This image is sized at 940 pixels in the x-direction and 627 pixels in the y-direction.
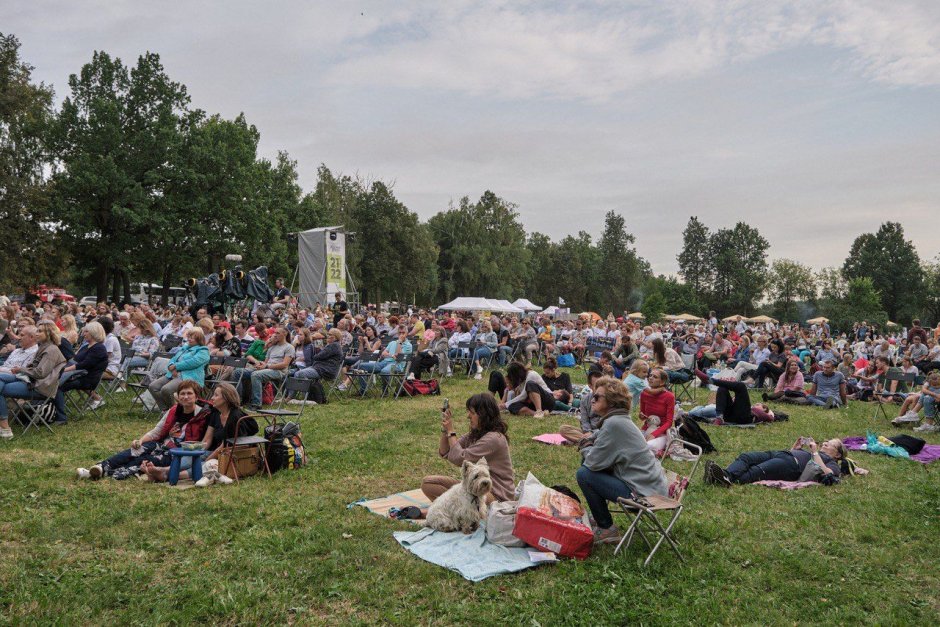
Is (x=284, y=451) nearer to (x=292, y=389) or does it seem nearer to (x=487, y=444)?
(x=487, y=444)

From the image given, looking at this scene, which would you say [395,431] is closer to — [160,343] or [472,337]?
[160,343]

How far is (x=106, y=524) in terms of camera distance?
4648mm

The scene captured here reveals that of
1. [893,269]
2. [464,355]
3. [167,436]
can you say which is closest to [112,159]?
[464,355]

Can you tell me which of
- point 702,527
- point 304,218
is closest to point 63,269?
point 304,218

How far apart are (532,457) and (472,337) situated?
8.34 meters

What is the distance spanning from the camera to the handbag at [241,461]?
5.89 metres

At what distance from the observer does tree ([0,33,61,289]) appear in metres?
25.8

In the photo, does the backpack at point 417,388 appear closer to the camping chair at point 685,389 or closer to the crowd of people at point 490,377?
the crowd of people at point 490,377

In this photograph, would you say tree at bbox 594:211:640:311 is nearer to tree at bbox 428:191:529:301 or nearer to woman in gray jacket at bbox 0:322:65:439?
tree at bbox 428:191:529:301

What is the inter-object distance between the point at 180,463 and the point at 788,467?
6019 mm

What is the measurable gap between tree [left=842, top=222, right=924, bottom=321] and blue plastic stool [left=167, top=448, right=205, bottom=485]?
233ft

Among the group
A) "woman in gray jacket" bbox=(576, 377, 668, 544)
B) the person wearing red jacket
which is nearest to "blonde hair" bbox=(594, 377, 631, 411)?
"woman in gray jacket" bbox=(576, 377, 668, 544)

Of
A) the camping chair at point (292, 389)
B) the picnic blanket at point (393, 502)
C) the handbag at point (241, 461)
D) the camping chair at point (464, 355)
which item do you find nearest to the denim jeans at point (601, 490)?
the picnic blanket at point (393, 502)

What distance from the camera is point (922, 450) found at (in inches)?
310
